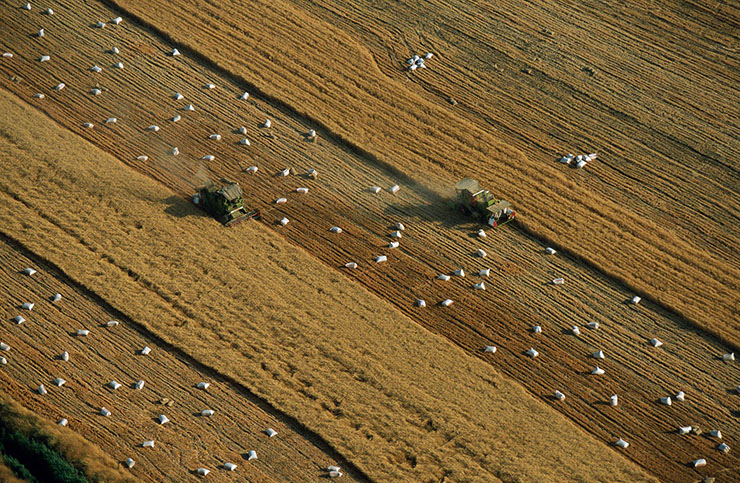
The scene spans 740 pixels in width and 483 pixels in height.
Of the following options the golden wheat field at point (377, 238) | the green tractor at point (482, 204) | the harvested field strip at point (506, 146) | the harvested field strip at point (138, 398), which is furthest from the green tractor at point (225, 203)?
the green tractor at point (482, 204)

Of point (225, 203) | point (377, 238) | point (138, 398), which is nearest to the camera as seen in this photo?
point (138, 398)

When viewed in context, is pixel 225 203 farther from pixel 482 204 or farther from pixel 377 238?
pixel 482 204

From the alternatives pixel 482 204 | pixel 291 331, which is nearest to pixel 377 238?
pixel 482 204

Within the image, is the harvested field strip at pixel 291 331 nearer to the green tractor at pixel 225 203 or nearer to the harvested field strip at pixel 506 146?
the green tractor at pixel 225 203

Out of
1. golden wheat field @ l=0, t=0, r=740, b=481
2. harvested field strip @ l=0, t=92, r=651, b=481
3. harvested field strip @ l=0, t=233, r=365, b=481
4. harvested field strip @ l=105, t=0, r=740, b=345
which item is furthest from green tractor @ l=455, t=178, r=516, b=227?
harvested field strip @ l=0, t=233, r=365, b=481

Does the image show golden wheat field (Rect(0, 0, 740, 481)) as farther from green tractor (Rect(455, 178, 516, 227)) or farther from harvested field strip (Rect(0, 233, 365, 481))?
green tractor (Rect(455, 178, 516, 227))

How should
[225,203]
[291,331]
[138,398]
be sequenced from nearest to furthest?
[138,398] < [291,331] < [225,203]

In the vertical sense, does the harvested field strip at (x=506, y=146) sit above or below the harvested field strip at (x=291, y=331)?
above

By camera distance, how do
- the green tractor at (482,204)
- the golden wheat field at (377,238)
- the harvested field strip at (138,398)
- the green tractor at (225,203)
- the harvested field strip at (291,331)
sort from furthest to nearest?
the green tractor at (482,204) < the green tractor at (225,203) < the golden wheat field at (377,238) < the harvested field strip at (291,331) < the harvested field strip at (138,398)
